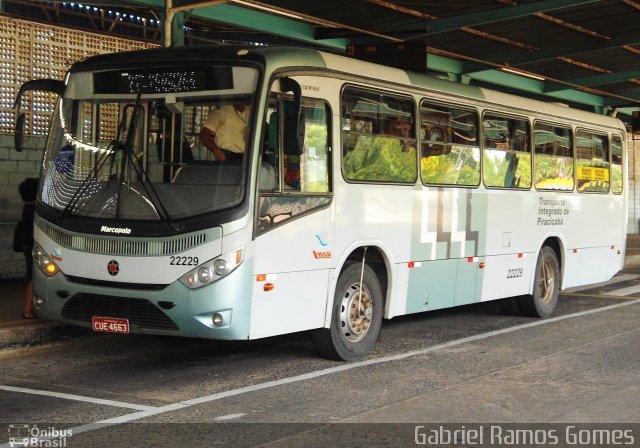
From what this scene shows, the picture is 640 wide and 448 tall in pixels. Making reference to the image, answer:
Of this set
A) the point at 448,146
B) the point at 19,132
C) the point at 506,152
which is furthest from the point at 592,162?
the point at 19,132

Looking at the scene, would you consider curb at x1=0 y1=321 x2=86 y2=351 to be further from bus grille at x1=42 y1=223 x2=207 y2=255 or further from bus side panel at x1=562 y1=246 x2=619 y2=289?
bus side panel at x1=562 y1=246 x2=619 y2=289

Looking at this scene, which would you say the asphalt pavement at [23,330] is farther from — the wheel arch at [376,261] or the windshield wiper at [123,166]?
the wheel arch at [376,261]

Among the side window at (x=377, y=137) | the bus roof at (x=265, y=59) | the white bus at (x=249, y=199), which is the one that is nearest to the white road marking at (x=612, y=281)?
the white bus at (x=249, y=199)

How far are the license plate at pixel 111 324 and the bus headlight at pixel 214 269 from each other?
2.35 ft

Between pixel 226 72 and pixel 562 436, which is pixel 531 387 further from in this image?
pixel 226 72

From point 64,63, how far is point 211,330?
7.86 m

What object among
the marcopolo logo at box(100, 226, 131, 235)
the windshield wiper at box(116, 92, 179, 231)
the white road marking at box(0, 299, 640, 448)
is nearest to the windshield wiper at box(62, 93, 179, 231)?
the windshield wiper at box(116, 92, 179, 231)

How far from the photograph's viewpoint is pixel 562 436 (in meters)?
6.76

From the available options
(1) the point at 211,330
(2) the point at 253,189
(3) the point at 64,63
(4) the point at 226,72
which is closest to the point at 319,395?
(1) the point at 211,330

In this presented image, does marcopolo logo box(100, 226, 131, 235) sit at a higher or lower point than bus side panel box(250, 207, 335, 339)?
higher

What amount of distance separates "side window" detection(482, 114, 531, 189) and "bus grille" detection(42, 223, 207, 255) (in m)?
4.91

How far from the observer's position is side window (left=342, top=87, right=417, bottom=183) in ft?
31.6

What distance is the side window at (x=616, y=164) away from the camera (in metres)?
15.3

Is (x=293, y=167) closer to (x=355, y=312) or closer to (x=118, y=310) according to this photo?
(x=355, y=312)
